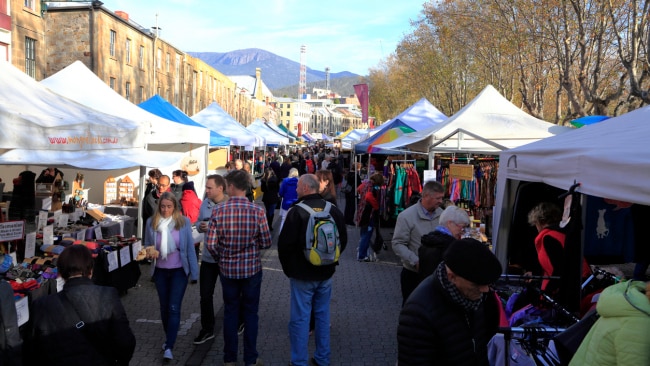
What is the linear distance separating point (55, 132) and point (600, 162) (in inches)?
174

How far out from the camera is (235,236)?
14.4 ft

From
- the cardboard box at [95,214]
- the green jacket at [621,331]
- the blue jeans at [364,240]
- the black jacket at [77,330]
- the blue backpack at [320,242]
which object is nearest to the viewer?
the green jacket at [621,331]

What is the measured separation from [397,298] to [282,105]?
133822 mm

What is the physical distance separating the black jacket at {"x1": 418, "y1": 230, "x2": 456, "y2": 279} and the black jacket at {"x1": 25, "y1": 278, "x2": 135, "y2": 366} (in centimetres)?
231

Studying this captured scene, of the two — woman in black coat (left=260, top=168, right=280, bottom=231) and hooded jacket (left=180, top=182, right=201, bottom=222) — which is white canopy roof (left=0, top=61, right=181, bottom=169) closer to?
hooded jacket (left=180, top=182, right=201, bottom=222)

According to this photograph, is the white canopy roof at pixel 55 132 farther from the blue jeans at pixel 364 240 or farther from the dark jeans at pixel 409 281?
the blue jeans at pixel 364 240

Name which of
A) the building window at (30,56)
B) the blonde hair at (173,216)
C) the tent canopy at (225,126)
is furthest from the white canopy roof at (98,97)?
the building window at (30,56)

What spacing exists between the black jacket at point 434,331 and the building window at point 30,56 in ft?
78.6

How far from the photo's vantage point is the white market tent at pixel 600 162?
2504 mm

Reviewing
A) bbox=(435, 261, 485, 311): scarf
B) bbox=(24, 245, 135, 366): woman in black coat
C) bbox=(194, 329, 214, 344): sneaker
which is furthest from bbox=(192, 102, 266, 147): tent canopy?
bbox=(435, 261, 485, 311): scarf

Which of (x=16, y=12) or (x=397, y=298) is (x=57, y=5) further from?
(x=397, y=298)

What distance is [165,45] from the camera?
35438mm

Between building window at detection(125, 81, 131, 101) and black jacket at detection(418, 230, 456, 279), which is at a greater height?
building window at detection(125, 81, 131, 101)

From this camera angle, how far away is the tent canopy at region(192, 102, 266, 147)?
1619cm
